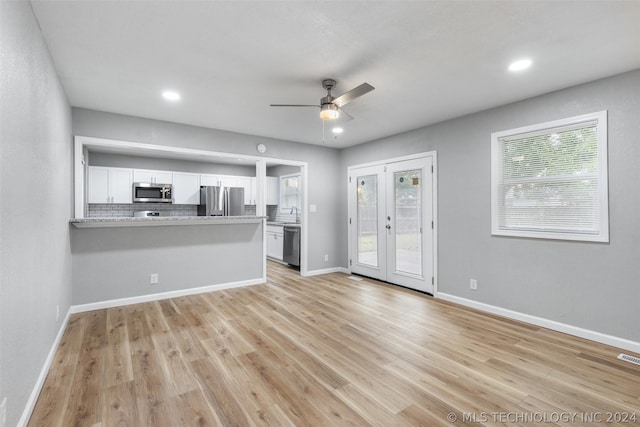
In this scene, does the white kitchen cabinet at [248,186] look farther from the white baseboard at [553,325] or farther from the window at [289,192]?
the white baseboard at [553,325]

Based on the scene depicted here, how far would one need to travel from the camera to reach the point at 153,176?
5918 millimetres

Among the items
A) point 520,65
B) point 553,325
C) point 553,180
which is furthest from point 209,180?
point 553,325

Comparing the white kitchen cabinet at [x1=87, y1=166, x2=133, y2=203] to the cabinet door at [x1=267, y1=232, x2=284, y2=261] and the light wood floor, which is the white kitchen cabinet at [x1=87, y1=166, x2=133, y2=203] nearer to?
the light wood floor

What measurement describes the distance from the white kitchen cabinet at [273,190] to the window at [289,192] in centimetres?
13

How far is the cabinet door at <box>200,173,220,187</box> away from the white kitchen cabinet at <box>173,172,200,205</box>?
0.30ft

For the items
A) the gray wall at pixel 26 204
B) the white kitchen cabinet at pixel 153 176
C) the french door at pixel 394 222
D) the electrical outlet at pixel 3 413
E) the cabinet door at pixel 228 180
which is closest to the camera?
the electrical outlet at pixel 3 413

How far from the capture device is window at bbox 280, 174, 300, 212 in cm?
748

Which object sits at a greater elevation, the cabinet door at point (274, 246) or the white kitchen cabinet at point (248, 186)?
the white kitchen cabinet at point (248, 186)

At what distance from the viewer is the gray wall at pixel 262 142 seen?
377 centimetres

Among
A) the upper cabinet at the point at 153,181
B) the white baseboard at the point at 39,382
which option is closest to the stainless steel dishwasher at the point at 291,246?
the upper cabinet at the point at 153,181

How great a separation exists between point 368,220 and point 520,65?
3347mm

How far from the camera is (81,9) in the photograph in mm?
1883

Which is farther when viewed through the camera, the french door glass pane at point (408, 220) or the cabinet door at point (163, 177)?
the cabinet door at point (163, 177)

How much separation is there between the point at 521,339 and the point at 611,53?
2.63 m
